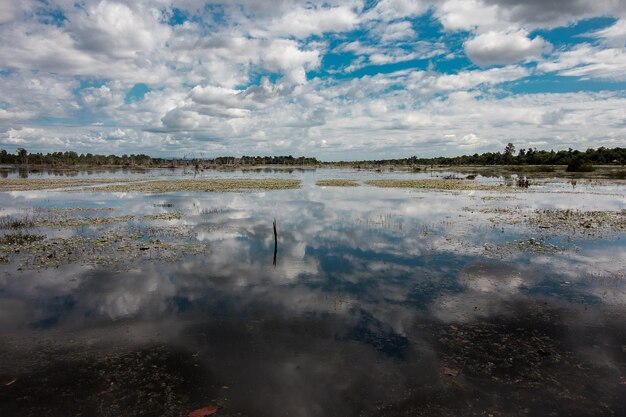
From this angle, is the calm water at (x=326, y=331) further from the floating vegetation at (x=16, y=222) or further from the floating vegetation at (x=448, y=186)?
the floating vegetation at (x=448, y=186)

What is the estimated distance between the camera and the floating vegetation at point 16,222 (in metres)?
28.0

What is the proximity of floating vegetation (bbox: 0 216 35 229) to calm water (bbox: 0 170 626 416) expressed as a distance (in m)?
11.8

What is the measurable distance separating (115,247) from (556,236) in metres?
27.7

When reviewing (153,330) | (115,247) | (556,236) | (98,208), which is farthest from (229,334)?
(98,208)

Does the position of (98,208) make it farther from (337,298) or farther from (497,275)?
(497,275)

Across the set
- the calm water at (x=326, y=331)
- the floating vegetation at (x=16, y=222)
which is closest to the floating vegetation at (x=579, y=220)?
the calm water at (x=326, y=331)

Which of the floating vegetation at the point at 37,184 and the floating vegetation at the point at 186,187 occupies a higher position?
the floating vegetation at the point at 37,184

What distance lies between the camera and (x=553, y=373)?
31.7 feet

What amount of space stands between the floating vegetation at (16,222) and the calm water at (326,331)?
1183cm

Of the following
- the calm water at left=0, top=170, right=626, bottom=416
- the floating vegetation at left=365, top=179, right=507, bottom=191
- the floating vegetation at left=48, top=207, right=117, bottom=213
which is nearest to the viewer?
the calm water at left=0, top=170, right=626, bottom=416

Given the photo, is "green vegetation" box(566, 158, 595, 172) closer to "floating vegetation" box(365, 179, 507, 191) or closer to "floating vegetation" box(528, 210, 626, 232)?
"floating vegetation" box(365, 179, 507, 191)

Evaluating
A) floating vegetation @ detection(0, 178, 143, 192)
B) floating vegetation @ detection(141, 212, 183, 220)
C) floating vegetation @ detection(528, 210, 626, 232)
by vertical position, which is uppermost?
floating vegetation @ detection(0, 178, 143, 192)

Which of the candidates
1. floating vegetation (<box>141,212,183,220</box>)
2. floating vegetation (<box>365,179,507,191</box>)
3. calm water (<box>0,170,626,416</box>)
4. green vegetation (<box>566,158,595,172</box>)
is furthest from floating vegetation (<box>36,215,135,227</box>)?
green vegetation (<box>566,158,595,172</box>)

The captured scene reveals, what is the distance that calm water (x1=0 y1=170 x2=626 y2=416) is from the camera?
344 inches
